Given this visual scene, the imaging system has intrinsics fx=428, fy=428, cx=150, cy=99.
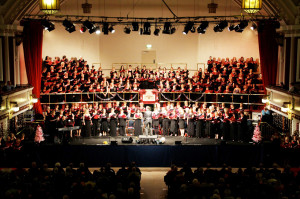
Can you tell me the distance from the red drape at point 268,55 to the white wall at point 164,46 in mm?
3074

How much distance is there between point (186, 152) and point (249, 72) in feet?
27.1

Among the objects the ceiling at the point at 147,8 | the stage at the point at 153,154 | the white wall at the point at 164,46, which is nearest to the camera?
the stage at the point at 153,154

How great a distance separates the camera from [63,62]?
20781 millimetres

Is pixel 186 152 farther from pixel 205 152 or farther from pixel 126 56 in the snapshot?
pixel 126 56

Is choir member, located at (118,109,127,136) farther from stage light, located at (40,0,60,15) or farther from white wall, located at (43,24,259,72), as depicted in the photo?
white wall, located at (43,24,259,72)

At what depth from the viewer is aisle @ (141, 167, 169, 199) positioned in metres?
12.2

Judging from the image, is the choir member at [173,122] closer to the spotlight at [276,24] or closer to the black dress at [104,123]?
the black dress at [104,123]

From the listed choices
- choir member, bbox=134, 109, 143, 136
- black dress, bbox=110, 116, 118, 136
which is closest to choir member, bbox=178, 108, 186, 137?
choir member, bbox=134, 109, 143, 136

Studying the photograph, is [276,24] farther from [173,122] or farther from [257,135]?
[173,122]

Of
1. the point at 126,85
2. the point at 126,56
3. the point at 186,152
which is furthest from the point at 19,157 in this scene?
the point at 126,56

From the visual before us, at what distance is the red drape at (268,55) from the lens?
66.3ft

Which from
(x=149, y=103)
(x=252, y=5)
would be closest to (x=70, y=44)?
(x=149, y=103)

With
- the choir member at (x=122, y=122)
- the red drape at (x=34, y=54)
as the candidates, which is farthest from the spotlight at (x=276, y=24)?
the red drape at (x=34, y=54)

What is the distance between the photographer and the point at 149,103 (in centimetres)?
1905
